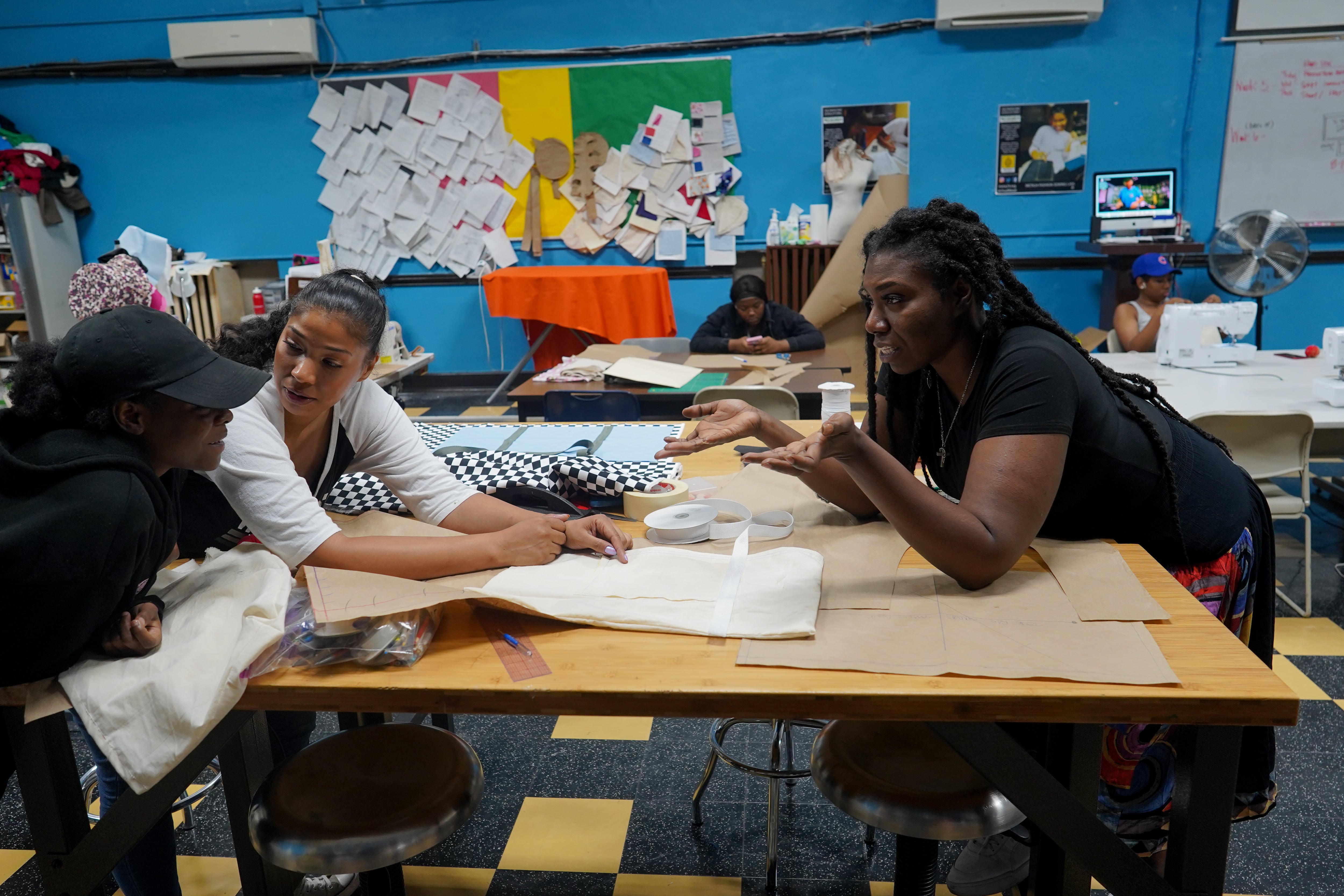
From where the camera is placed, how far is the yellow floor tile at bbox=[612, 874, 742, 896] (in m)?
1.96

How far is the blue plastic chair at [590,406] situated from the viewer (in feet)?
11.1

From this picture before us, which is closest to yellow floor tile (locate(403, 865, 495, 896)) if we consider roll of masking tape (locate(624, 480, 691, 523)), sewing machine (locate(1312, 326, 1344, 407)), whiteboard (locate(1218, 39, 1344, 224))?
roll of masking tape (locate(624, 480, 691, 523))

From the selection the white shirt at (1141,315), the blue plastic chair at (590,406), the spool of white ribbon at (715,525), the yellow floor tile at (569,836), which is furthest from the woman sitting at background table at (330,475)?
the white shirt at (1141,315)

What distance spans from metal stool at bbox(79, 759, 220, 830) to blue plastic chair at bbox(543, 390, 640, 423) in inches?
65.3

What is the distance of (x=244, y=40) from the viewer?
6.50 m

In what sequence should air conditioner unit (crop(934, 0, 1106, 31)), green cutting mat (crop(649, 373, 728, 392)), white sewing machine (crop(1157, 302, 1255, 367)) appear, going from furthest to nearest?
air conditioner unit (crop(934, 0, 1106, 31)) → white sewing machine (crop(1157, 302, 1255, 367)) → green cutting mat (crop(649, 373, 728, 392))

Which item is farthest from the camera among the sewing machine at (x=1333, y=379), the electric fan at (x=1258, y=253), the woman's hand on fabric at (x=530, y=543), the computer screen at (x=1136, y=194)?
the computer screen at (x=1136, y=194)

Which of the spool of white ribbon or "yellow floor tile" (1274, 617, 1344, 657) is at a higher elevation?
the spool of white ribbon

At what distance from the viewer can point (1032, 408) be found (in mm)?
1391

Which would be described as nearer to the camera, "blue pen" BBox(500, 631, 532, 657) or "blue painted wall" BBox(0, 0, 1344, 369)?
"blue pen" BBox(500, 631, 532, 657)

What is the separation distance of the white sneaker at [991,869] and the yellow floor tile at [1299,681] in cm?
136

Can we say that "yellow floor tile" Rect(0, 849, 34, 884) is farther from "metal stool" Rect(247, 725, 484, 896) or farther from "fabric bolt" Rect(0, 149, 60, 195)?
"fabric bolt" Rect(0, 149, 60, 195)

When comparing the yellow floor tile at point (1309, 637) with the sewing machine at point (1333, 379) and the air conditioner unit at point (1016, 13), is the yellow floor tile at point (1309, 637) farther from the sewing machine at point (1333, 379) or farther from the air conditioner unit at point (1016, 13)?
the air conditioner unit at point (1016, 13)

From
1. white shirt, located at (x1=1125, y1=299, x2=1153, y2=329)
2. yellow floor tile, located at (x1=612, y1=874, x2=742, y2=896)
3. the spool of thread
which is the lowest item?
yellow floor tile, located at (x1=612, y1=874, x2=742, y2=896)
